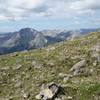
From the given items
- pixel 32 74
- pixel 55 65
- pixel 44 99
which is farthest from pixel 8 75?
pixel 44 99

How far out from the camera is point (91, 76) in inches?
1339

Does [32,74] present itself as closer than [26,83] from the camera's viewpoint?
No

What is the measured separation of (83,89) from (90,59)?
36.3 feet

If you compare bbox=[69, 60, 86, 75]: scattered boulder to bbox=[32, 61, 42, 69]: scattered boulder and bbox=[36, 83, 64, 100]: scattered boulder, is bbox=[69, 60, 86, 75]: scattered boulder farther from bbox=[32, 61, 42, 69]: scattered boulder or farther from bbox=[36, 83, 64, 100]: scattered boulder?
bbox=[36, 83, 64, 100]: scattered boulder

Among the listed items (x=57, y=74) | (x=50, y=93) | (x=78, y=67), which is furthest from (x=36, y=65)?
(x=50, y=93)

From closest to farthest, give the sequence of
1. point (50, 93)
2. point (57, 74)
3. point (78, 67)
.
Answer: point (50, 93)
point (57, 74)
point (78, 67)

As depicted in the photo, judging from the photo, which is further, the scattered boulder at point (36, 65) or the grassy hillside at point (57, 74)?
the scattered boulder at point (36, 65)

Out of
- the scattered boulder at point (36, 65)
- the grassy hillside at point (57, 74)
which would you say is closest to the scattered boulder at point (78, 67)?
the grassy hillside at point (57, 74)

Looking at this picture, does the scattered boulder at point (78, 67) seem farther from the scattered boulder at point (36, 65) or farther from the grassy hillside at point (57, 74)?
the scattered boulder at point (36, 65)

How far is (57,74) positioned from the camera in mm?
36625

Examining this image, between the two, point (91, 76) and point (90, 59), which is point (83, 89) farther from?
point (90, 59)

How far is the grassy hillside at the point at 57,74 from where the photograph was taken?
29594mm

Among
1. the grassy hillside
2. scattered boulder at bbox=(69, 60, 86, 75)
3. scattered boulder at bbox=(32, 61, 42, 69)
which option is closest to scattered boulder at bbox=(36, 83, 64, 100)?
the grassy hillside

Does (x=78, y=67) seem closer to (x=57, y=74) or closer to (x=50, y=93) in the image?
(x=57, y=74)
